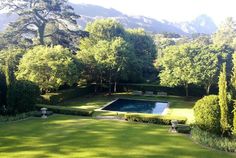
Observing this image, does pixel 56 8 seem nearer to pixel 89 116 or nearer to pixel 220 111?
pixel 89 116

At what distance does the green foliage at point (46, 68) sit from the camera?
118 feet

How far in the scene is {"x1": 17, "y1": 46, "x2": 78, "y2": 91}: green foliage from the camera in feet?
118

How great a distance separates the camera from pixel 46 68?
36.6 metres

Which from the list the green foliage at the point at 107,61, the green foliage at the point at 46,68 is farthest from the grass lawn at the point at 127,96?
the green foliage at the point at 46,68

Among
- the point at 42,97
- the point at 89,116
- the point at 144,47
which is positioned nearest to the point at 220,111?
the point at 89,116

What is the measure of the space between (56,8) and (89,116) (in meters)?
26.3

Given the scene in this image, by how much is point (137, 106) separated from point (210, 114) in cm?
2086

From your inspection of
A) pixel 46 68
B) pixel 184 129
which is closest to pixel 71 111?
pixel 46 68

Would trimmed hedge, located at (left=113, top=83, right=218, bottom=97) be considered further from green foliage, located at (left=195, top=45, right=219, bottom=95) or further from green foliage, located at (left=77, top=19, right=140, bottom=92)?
green foliage, located at (left=195, top=45, right=219, bottom=95)

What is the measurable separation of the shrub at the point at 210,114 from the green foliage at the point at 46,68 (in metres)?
20.1

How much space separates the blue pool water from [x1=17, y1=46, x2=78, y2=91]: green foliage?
6390mm

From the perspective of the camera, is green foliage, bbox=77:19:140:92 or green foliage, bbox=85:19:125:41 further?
green foliage, bbox=85:19:125:41

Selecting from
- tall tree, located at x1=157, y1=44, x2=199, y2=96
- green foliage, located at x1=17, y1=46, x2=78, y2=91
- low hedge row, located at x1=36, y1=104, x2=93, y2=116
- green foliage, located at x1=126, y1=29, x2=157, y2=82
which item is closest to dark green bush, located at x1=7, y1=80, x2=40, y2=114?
low hedge row, located at x1=36, y1=104, x2=93, y2=116

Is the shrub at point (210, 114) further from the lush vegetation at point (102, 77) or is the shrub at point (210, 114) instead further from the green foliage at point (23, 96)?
the green foliage at point (23, 96)
